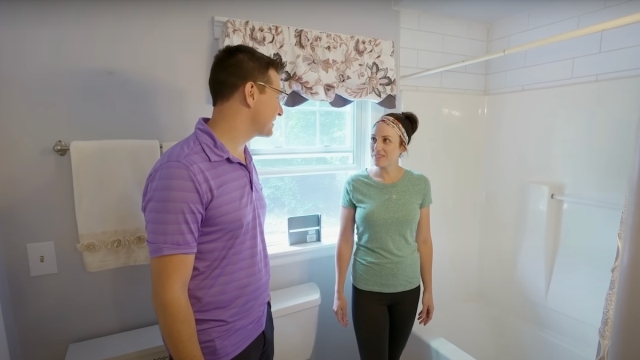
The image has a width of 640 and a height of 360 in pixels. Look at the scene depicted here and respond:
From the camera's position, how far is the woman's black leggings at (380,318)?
1297mm

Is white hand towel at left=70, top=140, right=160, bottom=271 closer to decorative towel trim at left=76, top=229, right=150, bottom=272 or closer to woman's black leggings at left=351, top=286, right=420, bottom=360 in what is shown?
decorative towel trim at left=76, top=229, right=150, bottom=272

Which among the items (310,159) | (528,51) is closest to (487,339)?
(310,159)

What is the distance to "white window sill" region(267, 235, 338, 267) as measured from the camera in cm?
163

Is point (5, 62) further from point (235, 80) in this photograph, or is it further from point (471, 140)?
point (471, 140)

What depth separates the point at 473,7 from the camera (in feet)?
5.84

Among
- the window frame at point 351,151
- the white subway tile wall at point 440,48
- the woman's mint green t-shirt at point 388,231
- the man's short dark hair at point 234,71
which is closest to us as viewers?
the man's short dark hair at point 234,71

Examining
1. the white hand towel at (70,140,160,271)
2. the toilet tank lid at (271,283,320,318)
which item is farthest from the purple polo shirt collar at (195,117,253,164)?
the toilet tank lid at (271,283,320,318)

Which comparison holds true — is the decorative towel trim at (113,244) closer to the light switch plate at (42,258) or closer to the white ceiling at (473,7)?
the light switch plate at (42,258)

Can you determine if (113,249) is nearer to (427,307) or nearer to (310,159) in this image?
(310,159)

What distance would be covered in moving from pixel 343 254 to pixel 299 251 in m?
0.37

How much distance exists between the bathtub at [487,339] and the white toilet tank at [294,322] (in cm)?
50

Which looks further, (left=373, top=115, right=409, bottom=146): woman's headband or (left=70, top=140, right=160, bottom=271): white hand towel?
(left=373, top=115, right=409, bottom=146): woman's headband

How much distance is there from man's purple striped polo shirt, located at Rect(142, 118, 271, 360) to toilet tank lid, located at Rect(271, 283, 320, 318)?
48cm

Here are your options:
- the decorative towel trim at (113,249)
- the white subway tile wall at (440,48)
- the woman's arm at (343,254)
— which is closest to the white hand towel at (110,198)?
the decorative towel trim at (113,249)
